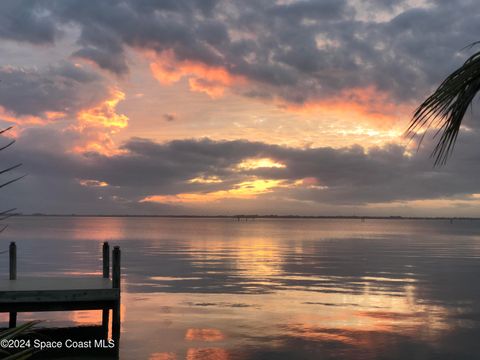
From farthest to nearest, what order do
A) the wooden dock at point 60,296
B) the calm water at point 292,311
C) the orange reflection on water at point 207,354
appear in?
the calm water at point 292,311, the orange reflection on water at point 207,354, the wooden dock at point 60,296

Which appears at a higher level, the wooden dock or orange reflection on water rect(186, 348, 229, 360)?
the wooden dock

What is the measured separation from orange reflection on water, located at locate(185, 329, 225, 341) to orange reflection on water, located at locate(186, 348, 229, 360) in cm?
128

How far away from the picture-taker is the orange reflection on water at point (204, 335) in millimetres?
20094

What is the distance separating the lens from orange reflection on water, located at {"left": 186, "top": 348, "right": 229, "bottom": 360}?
17859mm

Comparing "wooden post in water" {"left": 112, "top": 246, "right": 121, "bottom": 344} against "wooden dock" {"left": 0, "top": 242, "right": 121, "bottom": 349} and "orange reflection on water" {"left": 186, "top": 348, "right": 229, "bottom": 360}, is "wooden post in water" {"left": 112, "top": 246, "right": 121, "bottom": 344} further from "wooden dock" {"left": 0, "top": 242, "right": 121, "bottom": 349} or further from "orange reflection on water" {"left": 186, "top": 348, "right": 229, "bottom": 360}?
"orange reflection on water" {"left": 186, "top": 348, "right": 229, "bottom": 360}

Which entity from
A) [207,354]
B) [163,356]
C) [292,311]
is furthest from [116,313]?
[292,311]

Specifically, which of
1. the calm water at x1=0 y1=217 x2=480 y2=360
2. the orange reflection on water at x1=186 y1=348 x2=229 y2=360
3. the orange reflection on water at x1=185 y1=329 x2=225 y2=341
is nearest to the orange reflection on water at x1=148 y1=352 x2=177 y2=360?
the calm water at x1=0 y1=217 x2=480 y2=360

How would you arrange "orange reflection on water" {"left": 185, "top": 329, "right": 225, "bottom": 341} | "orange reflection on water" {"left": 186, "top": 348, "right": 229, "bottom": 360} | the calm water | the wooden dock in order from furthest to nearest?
"orange reflection on water" {"left": 185, "top": 329, "right": 225, "bottom": 341}, the calm water, "orange reflection on water" {"left": 186, "top": 348, "right": 229, "bottom": 360}, the wooden dock

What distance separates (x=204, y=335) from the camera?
20.5 metres

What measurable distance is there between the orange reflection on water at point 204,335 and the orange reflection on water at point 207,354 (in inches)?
50.6

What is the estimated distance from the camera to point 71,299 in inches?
653

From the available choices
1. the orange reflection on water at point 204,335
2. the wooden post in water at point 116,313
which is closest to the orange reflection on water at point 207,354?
the orange reflection on water at point 204,335

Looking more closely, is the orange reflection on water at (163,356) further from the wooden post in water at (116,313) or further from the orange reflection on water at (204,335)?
the orange reflection on water at (204,335)

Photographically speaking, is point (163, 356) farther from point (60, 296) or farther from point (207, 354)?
point (60, 296)
